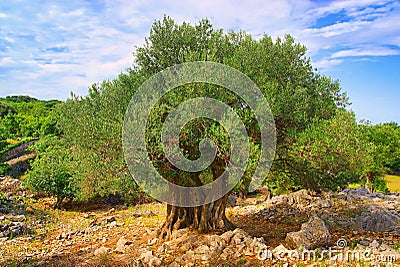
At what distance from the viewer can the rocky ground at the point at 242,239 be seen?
12977mm

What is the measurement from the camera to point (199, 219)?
16.8 m

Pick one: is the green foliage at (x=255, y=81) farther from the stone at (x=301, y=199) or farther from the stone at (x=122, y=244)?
the stone at (x=301, y=199)

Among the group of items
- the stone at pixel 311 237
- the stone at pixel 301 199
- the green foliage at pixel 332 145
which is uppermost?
the green foliage at pixel 332 145

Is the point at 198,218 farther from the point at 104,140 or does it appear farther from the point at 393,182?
the point at 393,182

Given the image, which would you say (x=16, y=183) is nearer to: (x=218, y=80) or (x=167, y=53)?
(x=167, y=53)

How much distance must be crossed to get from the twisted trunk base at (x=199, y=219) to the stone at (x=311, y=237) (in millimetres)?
3421

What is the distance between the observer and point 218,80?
12453 millimetres

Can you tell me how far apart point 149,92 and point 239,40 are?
5.93m

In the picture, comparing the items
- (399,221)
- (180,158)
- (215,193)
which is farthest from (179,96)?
(399,221)

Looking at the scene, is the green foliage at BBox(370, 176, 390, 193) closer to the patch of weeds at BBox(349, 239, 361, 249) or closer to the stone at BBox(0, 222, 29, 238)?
the patch of weeds at BBox(349, 239, 361, 249)

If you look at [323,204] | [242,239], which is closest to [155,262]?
[242,239]

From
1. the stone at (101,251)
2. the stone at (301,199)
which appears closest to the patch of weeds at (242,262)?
the stone at (101,251)

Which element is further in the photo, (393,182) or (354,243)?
(393,182)

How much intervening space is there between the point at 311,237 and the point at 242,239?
9.05ft
